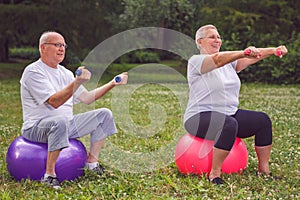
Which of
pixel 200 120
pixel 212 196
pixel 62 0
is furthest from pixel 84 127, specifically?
pixel 62 0

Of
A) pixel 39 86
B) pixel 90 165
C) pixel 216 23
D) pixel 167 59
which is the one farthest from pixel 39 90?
pixel 167 59

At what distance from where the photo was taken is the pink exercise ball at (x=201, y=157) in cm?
504

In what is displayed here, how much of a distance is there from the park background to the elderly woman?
1.03 feet

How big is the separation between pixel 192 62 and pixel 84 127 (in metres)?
1.26

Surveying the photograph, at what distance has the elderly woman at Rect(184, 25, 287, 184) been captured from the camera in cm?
489

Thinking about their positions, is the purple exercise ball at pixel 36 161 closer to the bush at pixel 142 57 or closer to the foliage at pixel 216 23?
the foliage at pixel 216 23

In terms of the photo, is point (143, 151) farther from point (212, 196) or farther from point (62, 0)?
point (62, 0)

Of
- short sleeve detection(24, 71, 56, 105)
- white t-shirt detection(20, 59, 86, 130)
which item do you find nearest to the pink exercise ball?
white t-shirt detection(20, 59, 86, 130)

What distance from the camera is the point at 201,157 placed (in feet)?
16.5

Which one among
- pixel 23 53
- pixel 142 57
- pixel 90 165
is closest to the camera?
pixel 90 165

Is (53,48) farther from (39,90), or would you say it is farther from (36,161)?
(36,161)

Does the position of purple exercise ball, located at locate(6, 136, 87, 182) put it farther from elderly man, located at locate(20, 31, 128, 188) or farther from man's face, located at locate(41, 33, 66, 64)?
man's face, located at locate(41, 33, 66, 64)

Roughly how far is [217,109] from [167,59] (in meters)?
29.6

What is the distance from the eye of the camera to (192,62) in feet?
16.6
